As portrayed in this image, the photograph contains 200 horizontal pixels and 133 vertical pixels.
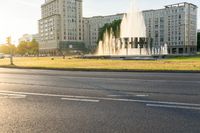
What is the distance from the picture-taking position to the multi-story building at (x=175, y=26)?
149500mm

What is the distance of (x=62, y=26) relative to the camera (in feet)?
542

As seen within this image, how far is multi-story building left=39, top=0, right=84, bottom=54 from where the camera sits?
164625 millimetres

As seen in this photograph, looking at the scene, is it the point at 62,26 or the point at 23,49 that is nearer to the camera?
the point at 62,26

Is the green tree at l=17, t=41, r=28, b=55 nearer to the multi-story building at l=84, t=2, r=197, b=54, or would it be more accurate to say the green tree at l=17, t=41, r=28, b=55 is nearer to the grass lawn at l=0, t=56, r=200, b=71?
the multi-story building at l=84, t=2, r=197, b=54

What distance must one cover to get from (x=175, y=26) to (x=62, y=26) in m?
56.5

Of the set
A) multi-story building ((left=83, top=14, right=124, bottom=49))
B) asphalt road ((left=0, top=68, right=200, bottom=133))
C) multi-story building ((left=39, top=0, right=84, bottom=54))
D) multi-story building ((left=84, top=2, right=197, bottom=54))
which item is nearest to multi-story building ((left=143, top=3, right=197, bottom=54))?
multi-story building ((left=84, top=2, right=197, bottom=54))

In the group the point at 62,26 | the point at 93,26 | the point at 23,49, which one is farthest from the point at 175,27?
the point at 23,49

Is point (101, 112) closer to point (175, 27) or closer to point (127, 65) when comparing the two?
point (127, 65)

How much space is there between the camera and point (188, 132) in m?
5.50

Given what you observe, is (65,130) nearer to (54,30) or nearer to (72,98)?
(72,98)

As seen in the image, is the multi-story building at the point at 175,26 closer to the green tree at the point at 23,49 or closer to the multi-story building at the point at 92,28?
the multi-story building at the point at 92,28

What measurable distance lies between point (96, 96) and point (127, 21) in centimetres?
5885

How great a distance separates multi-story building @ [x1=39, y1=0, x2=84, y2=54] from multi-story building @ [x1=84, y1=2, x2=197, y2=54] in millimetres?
20427

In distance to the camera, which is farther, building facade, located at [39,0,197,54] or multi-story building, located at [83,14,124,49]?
multi-story building, located at [83,14,124,49]
